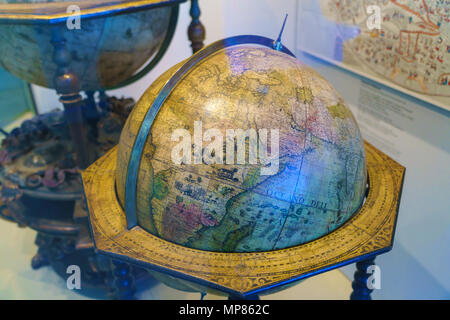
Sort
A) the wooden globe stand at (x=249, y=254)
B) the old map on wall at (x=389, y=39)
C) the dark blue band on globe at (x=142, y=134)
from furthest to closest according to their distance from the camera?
1. the old map on wall at (x=389, y=39)
2. the dark blue band on globe at (x=142, y=134)
3. the wooden globe stand at (x=249, y=254)

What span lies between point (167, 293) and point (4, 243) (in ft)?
3.99

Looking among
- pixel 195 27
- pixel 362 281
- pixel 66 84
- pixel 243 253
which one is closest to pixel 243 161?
pixel 243 253

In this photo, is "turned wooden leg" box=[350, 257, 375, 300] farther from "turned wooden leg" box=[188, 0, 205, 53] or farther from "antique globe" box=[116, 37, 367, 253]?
"turned wooden leg" box=[188, 0, 205, 53]

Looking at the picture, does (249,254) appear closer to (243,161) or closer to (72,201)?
(243,161)

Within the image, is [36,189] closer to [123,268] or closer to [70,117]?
[70,117]

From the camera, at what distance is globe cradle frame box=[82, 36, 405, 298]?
107 centimetres

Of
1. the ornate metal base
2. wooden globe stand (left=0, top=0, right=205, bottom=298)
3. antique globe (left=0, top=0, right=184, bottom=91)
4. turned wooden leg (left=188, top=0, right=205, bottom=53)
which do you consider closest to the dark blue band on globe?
wooden globe stand (left=0, top=0, right=205, bottom=298)

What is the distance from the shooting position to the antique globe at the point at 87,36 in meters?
1.61

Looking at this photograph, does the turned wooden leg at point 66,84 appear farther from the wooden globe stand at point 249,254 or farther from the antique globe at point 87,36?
the wooden globe stand at point 249,254

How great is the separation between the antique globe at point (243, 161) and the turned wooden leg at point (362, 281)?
0.88 feet

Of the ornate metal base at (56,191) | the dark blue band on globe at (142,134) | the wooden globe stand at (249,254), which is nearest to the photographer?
the wooden globe stand at (249,254)

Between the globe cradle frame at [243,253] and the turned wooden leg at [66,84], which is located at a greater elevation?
the turned wooden leg at [66,84]

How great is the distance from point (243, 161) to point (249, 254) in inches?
10.5

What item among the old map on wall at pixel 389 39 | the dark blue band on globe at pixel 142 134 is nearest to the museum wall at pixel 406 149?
the old map on wall at pixel 389 39
